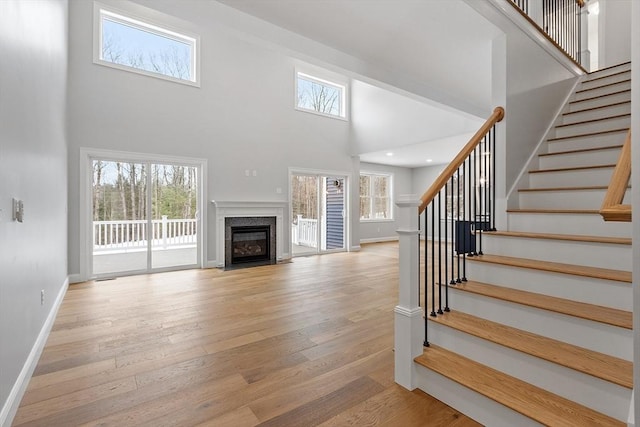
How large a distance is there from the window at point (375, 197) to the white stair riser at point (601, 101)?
6048 millimetres

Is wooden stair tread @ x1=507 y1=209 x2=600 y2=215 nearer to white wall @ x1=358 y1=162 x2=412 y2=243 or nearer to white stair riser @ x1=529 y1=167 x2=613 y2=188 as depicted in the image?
white stair riser @ x1=529 y1=167 x2=613 y2=188

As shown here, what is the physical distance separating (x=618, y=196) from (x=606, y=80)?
4036mm

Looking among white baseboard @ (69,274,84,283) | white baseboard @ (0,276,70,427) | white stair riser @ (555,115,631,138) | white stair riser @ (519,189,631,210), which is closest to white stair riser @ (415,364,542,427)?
white stair riser @ (519,189,631,210)

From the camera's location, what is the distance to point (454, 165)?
2.22 metres

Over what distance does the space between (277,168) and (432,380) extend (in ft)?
17.6

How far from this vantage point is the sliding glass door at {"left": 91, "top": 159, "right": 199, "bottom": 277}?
489 centimetres

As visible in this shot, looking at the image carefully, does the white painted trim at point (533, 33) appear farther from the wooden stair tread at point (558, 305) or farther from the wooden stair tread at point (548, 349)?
the wooden stair tread at point (548, 349)

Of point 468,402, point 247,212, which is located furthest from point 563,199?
point 247,212

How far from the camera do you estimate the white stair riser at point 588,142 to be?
291 centimetres

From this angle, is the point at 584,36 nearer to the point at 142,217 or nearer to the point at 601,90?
the point at 601,90

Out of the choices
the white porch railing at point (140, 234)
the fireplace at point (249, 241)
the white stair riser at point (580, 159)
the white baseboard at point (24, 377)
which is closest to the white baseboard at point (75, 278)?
the white porch railing at point (140, 234)

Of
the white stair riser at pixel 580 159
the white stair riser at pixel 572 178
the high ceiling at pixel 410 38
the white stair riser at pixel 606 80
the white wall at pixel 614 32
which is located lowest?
the white stair riser at pixel 572 178

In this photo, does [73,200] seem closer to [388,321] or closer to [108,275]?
[108,275]

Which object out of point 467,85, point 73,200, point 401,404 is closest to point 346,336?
point 401,404
